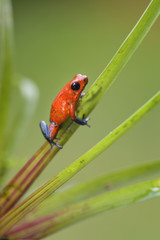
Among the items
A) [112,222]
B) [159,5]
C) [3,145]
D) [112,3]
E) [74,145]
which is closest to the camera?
[159,5]

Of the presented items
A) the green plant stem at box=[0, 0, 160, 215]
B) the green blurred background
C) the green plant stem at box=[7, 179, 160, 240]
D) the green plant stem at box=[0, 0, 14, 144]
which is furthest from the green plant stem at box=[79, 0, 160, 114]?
the green blurred background

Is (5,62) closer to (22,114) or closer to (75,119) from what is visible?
(22,114)

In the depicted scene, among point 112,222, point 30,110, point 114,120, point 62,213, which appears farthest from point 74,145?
point 62,213

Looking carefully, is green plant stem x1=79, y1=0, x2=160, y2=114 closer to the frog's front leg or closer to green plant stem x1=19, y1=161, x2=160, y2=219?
the frog's front leg

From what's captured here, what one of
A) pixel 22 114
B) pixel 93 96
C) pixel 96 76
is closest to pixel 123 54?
pixel 93 96

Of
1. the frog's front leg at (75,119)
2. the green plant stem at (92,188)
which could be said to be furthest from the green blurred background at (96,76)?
the frog's front leg at (75,119)

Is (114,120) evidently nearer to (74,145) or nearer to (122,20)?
(74,145)
